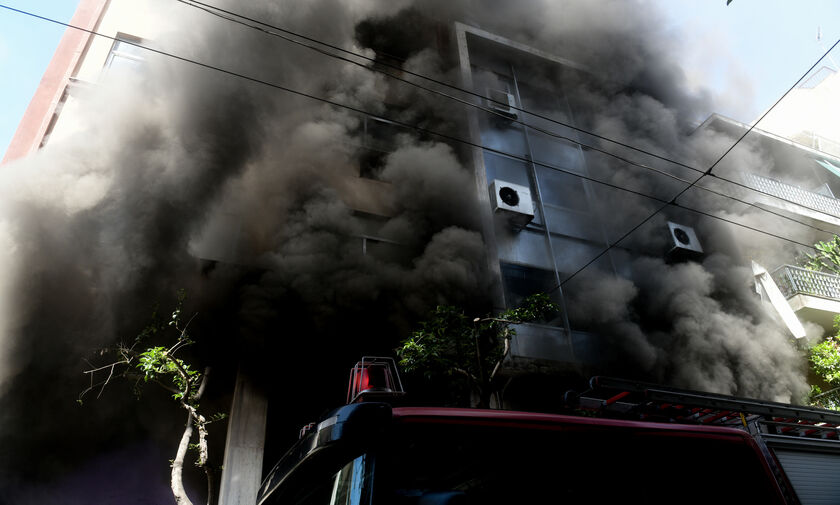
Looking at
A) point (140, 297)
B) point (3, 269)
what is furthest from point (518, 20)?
point (3, 269)

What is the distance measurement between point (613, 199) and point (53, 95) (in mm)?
12210

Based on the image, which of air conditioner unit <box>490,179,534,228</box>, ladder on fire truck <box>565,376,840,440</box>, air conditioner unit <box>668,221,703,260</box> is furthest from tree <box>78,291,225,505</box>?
air conditioner unit <box>668,221,703,260</box>

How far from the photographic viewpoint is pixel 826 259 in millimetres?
11984

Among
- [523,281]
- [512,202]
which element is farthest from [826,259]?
[512,202]

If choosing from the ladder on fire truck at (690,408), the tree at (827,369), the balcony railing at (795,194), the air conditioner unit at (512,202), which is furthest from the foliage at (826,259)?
the ladder on fire truck at (690,408)

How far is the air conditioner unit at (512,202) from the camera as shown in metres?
9.85

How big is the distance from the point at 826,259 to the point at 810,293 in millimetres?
2283

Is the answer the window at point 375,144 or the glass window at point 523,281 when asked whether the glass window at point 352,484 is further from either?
the window at point 375,144

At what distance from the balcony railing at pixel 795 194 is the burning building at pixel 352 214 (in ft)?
0.47

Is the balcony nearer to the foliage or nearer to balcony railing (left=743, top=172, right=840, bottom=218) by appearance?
the foliage

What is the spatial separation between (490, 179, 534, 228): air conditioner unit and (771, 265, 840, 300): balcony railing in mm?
6085

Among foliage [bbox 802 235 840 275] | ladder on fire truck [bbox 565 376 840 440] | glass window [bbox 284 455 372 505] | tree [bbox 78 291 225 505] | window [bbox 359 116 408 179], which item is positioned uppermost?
window [bbox 359 116 408 179]

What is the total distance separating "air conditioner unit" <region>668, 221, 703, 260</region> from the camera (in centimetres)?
1116

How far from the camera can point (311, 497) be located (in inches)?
94.2
